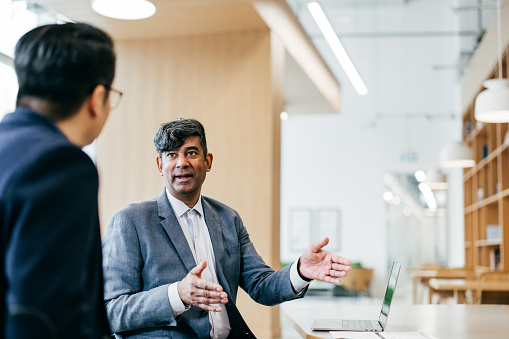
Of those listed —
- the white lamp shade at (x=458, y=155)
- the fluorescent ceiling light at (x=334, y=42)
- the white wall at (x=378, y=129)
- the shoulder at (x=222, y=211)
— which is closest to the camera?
the shoulder at (x=222, y=211)

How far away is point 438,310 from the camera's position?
2918mm

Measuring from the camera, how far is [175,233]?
2.31 meters

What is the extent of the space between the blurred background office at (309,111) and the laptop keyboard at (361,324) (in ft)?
10.0

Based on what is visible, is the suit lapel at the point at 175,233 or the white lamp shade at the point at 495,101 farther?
the white lamp shade at the point at 495,101

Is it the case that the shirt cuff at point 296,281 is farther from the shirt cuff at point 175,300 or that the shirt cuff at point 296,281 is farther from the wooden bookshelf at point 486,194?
the wooden bookshelf at point 486,194

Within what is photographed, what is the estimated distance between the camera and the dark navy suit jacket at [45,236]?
41.3 inches

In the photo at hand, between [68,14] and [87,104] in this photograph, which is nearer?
[87,104]

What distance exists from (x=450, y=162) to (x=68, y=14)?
5.54m

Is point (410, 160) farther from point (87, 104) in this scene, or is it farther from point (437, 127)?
point (87, 104)

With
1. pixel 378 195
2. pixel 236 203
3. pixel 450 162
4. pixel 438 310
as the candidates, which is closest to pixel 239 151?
pixel 236 203

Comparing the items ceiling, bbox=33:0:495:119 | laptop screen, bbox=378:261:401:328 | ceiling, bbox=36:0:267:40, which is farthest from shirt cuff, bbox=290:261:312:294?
ceiling, bbox=33:0:495:119

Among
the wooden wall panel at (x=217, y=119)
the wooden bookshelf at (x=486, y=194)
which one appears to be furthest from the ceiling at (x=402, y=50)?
the wooden wall panel at (x=217, y=119)

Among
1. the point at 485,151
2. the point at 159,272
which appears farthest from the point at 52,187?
the point at 485,151

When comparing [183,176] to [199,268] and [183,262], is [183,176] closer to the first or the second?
[183,262]
